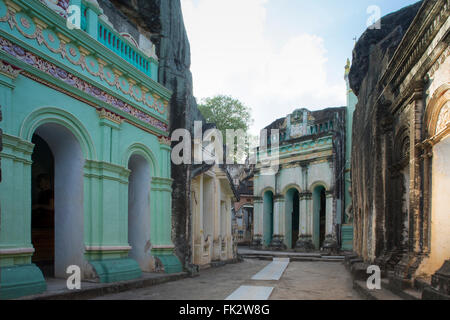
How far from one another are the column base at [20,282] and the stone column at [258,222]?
2073cm

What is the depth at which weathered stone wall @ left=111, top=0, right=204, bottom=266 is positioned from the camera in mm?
11133

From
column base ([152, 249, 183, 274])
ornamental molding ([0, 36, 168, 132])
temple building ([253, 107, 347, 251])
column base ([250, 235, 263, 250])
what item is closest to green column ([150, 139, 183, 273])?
column base ([152, 249, 183, 274])

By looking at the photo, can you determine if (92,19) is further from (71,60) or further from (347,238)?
(347,238)

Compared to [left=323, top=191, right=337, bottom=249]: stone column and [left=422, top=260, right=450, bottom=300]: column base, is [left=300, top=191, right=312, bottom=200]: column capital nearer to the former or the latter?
[left=323, top=191, right=337, bottom=249]: stone column

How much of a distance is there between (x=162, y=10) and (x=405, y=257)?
8519mm

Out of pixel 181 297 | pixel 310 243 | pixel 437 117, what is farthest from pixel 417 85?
pixel 310 243

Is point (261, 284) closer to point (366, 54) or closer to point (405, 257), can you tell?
point (405, 257)

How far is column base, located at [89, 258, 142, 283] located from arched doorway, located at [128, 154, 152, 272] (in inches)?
48.0

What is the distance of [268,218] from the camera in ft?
87.9

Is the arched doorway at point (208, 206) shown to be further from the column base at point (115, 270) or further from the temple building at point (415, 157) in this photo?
the temple building at point (415, 157)

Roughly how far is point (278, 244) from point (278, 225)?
1.11m

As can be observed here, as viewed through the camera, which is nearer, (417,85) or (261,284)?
(417,85)

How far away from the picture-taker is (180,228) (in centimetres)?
1120
